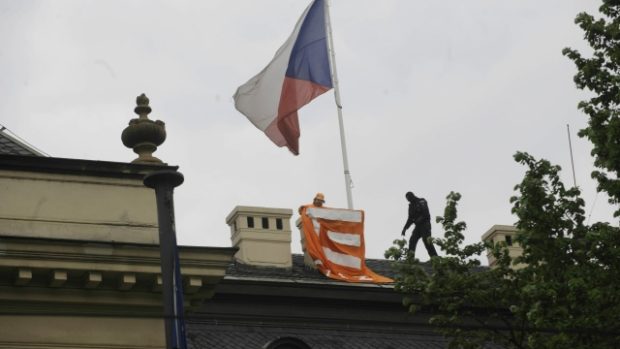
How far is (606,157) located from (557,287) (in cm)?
203

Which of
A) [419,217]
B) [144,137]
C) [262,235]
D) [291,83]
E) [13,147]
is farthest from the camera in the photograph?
[291,83]

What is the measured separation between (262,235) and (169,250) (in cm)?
1548

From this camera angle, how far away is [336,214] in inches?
1374

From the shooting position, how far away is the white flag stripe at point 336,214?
114ft

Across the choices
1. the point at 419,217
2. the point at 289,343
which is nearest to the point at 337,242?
the point at 419,217

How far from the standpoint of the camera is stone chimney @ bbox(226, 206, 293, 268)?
33.7m

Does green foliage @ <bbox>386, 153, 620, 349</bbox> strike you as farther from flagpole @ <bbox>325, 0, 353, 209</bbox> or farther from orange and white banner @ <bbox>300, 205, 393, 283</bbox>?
flagpole @ <bbox>325, 0, 353, 209</bbox>

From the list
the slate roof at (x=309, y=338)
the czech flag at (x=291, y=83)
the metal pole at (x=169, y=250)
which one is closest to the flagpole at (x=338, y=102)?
the czech flag at (x=291, y=83)

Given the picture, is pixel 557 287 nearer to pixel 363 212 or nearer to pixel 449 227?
pixel 449 227

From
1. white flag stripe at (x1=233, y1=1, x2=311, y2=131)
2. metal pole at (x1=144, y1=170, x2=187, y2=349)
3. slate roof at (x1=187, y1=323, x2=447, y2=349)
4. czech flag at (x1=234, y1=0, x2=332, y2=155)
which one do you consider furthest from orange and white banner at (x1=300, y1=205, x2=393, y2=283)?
metal pole at (x1=144, y1=170, x2=187, y2=349)

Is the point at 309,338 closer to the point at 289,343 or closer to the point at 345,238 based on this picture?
the point at 289,343

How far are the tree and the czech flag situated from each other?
380 inches

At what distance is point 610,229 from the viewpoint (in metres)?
25.9

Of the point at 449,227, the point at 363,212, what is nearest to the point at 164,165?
the point at 449,227
